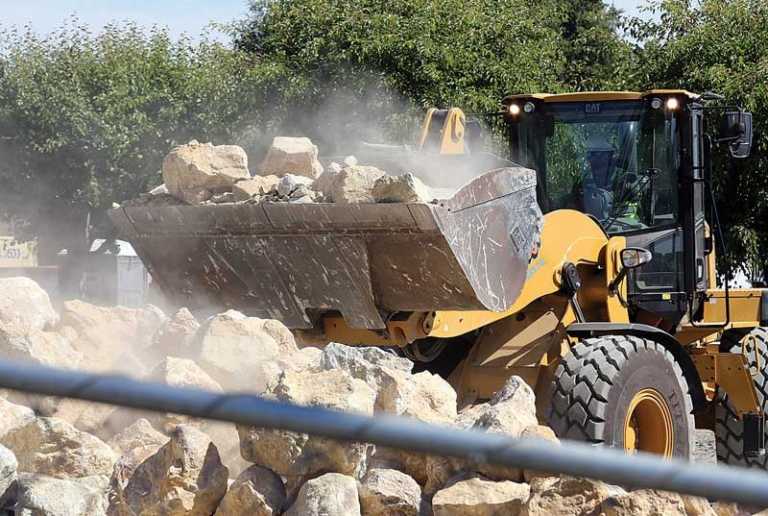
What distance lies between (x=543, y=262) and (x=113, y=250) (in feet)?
45.9

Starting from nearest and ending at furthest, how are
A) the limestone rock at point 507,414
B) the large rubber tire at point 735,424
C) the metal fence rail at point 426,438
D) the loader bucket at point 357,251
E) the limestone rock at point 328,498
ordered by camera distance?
1. the metal fence rail at point 426,438
2. the limestone rock at point 328,498
3. the limestone rock at point 507,414
4. the loader bucket at point 357,251
5. the large rubber tire at point 735,424

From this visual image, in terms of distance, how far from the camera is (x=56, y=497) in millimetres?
4602

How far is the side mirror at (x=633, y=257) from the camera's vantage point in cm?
718

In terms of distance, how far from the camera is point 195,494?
4781mm

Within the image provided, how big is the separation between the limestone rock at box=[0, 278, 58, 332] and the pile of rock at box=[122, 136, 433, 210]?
74cm

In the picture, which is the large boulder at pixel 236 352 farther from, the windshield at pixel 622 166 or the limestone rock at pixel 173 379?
the windshield at pixel 622 166

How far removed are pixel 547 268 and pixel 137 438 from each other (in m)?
2.55

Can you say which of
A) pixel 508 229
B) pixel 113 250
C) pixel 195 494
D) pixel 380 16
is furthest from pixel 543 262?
pixel 113 250

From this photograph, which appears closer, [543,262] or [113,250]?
[543,262]

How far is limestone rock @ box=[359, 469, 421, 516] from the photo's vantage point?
4766 millimetres

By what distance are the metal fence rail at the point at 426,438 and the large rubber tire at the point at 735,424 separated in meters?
6.54

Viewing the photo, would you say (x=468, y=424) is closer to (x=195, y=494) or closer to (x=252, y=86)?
(x=195, y=494)

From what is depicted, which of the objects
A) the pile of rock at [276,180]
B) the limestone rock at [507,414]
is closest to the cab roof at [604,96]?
the pile of rock at [276,180]

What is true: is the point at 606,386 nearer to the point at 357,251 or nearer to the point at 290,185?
the point at 357,251
